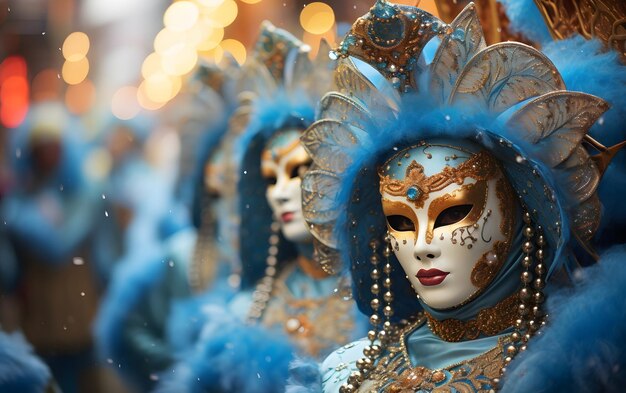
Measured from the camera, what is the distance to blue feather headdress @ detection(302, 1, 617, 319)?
3139 mm

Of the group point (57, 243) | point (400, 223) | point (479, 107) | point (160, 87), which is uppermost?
point (479, 107)

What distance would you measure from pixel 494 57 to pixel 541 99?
16 centimetres

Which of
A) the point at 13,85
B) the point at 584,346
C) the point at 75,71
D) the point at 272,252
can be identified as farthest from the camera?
the point at 75,71

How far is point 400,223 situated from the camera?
3.36m

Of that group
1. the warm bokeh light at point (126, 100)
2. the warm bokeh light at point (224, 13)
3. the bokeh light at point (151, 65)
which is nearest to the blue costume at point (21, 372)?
the warm bokeh light at point (224, 13)

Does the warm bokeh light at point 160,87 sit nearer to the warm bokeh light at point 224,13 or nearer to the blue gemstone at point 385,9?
the warm bokeh light at point 224,13

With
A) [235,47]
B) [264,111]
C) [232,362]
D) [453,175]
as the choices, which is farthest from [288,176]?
[235,47]

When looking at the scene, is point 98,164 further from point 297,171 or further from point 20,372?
point 20,372

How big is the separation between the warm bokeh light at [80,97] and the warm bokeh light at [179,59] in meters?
0.67

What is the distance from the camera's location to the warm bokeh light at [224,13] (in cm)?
991

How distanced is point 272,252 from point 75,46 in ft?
18.1

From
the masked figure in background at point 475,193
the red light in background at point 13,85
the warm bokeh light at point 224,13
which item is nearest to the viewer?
the masked figure in background at point 475,193

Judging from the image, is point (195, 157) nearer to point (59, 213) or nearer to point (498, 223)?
point (59, 213)

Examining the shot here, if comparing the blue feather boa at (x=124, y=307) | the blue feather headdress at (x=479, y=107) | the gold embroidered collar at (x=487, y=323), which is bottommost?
the blue feather boa at (x=124, y=307)
